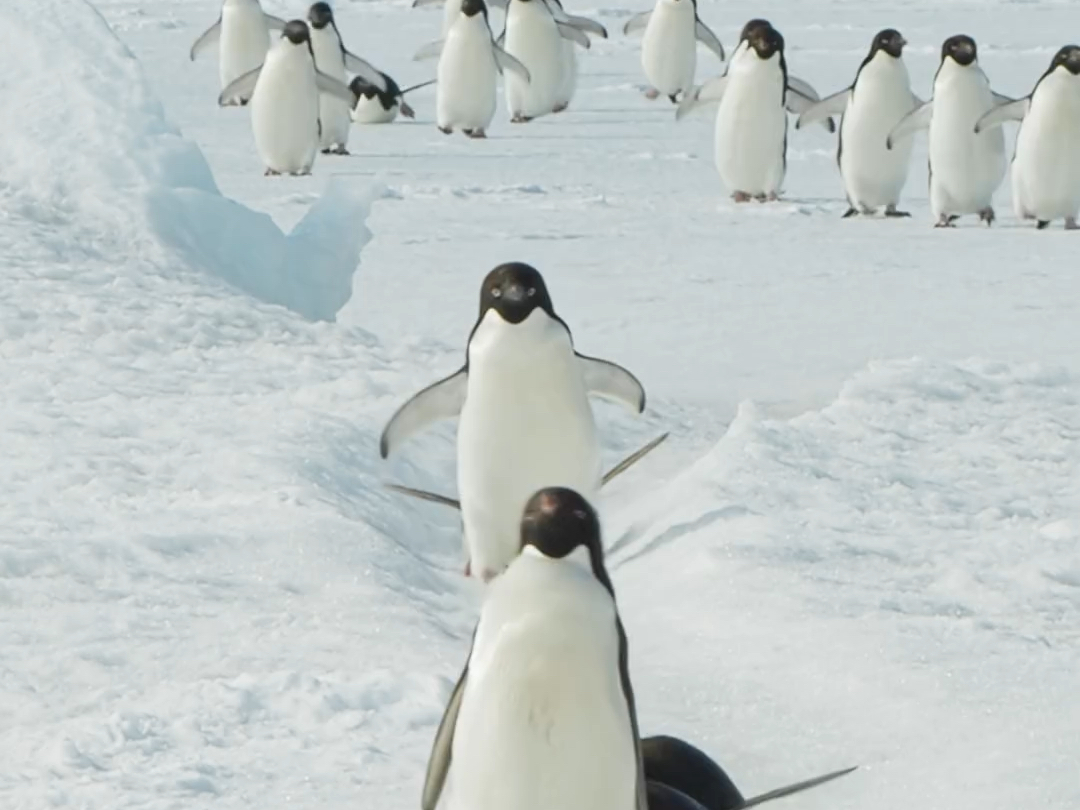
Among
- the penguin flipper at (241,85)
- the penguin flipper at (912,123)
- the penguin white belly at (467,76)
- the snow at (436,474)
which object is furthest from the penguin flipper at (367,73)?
the penguin flipper at (912,123)

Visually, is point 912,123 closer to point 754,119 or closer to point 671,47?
point 754,119

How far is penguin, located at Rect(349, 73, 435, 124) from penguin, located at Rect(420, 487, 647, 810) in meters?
9.43

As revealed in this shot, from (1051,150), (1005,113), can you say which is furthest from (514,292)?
(1051,150)

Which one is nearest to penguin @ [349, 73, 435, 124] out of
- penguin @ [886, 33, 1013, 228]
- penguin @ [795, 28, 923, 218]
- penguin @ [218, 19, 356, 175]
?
penguin @ [218, 19, 356, 175]

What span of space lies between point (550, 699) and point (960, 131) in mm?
6116

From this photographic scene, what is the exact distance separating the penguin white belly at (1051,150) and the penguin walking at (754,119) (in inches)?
43.0

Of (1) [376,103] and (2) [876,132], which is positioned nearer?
(2) [876,132]

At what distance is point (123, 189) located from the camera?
21.2 feet

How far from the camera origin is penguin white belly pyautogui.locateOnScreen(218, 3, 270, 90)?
13336mm

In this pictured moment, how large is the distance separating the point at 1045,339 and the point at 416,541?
2.50 m

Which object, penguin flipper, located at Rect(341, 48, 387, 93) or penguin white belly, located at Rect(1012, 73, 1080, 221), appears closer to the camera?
penguin white belly, located at Rect(1012, 73, 1080, 221)

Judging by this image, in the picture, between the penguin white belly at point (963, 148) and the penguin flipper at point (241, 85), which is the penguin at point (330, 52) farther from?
the penguin white belly at point (963, 148)

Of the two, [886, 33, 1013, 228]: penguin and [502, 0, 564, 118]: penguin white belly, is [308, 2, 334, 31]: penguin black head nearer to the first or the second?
[502, 0, 564, 118]: penguin white belly

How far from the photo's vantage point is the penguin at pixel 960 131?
838cm
